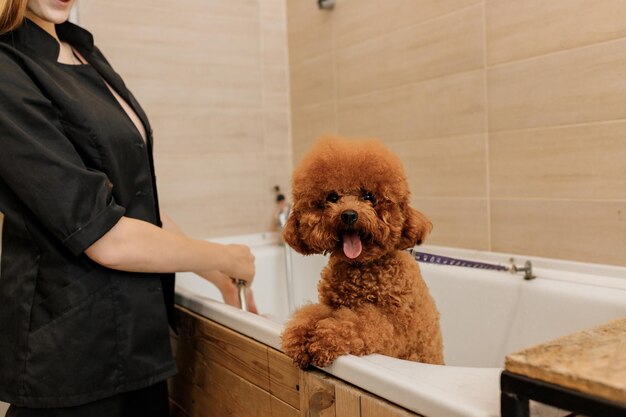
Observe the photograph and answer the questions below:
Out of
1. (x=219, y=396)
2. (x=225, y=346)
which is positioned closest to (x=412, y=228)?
(x=225, y=346)

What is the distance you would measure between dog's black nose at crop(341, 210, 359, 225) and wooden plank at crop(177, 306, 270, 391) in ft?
1.25

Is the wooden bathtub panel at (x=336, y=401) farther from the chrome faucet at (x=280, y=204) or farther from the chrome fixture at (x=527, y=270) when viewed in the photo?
the chrome faucet at (x=280, y=204)

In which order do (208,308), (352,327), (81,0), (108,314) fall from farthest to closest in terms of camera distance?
(81,0) → (208,308) → (108,314) → (352,327)

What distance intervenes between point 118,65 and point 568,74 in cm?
149

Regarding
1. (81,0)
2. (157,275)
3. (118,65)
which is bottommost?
(157,275)

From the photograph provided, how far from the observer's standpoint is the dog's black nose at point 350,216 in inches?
32.9

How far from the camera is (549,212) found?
1.49 meters

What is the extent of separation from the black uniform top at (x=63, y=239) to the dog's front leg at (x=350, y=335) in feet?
1.45

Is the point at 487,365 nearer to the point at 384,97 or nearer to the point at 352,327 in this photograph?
the point at 352,327

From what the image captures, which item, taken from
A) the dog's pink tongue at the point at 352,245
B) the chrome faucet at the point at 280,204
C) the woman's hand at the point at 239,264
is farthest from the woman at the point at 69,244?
Result: the chrome faucet at the point at 280,204

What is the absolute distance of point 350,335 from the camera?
2.86ft

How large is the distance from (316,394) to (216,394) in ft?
1.52

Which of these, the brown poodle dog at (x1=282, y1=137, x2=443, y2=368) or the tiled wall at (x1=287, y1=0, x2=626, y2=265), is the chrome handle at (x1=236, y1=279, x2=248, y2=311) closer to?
the brown poodle dog at (x1=282, y1=137, x2=443, y2=368)

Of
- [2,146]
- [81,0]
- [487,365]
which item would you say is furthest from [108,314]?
[81,0]
